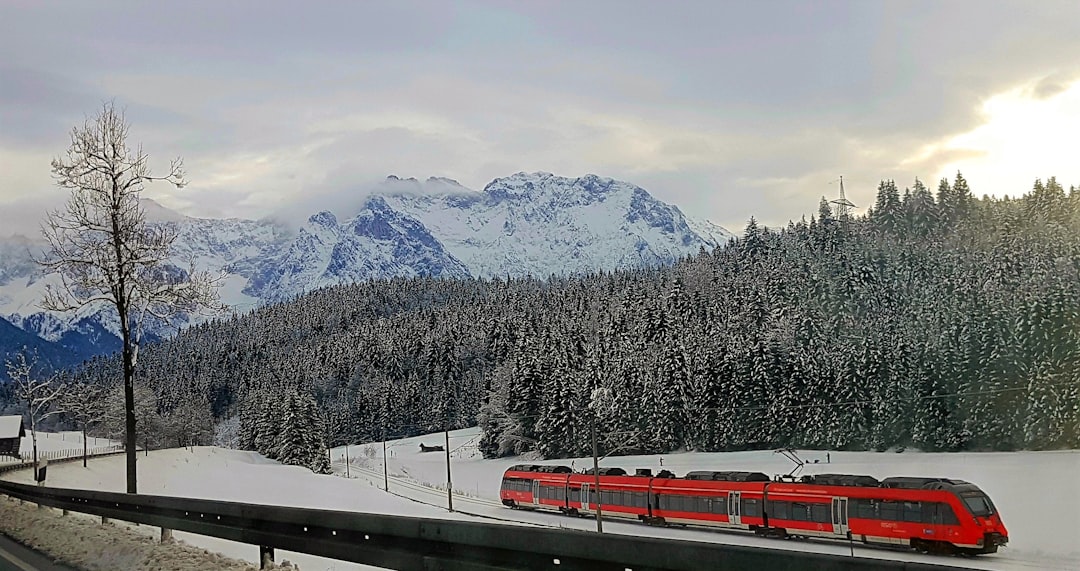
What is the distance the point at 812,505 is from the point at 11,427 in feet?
334

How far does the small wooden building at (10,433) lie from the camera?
99.2 meters

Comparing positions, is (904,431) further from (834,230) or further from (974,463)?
(834,230)

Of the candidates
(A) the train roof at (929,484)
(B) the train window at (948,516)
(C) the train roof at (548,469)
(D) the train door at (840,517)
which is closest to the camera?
(B) the train window at (948,516)

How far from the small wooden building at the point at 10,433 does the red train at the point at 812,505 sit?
79830 millimetres

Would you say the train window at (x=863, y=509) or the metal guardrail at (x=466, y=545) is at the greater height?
the metal guardrail at (x=466, y=545)

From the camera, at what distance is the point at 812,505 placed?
1340 inches

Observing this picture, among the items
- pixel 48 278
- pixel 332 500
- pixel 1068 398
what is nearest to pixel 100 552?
pixel 48 278

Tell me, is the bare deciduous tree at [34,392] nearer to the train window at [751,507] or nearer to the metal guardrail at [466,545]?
the metal guardrail at [466,545]

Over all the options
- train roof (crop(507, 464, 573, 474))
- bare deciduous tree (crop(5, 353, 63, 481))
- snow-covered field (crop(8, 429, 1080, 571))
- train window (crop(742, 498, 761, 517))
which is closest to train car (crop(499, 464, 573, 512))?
train roof (crop(507, 464, 573, 474))

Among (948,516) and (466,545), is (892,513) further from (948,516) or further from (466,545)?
(466,545)

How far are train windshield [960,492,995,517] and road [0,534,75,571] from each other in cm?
2721

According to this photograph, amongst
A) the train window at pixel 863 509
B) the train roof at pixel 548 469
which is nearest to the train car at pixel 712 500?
the train window at pixel 863 509

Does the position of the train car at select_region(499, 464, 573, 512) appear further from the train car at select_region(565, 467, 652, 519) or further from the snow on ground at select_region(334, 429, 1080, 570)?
the train car at select_region(565, 467, 652, 519)

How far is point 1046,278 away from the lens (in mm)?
43750
